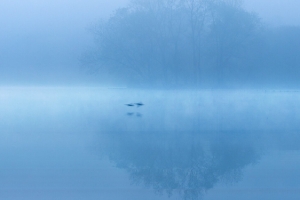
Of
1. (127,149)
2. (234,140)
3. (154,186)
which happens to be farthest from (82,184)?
(234,140)

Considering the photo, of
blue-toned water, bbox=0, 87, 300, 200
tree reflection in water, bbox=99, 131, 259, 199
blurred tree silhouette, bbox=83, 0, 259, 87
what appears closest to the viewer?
blue-toned water, bbox=0, 87, 300, 200

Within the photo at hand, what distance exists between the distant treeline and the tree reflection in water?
1658 centimetres

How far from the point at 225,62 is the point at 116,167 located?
65.9 ft

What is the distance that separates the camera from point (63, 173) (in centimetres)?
407

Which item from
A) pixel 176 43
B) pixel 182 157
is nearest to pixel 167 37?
pixel 176 43

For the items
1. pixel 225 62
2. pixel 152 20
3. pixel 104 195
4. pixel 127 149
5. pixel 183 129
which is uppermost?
pixel 152 20

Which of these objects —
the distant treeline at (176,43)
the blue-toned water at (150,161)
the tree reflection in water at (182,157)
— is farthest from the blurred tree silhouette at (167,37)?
the tree reflection in water at (182,157)

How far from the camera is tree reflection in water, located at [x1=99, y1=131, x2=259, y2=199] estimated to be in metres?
3.75

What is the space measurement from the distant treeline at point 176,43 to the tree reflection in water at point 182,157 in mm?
16578

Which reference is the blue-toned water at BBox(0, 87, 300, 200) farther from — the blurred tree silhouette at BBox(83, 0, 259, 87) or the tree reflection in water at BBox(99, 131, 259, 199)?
the blurred tree silhouette at BBox(83, 0, 259, 87)

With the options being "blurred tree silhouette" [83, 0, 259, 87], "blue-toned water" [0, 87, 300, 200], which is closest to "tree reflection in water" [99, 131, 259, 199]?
"blue-toned water" [0, 87, 300, 200]

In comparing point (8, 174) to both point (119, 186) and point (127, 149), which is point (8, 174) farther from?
point (127, 149)

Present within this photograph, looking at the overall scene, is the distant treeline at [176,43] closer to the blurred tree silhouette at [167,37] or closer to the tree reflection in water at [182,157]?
the blurred tree silhouette at [167,37]

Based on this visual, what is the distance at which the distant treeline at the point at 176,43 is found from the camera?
22.9 m
